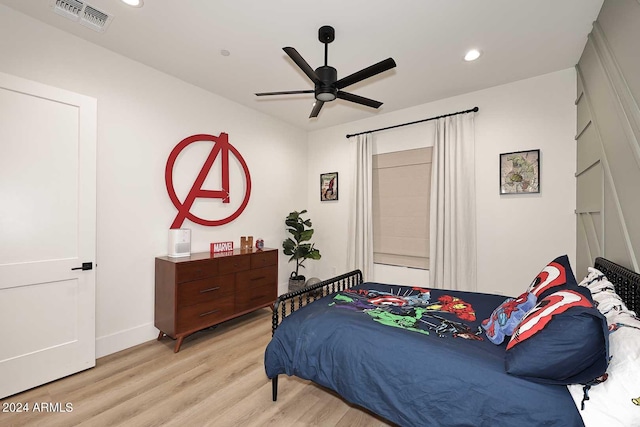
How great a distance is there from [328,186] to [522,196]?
2.77 metres

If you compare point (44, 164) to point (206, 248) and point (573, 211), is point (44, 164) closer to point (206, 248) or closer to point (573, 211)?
point (206, 248)

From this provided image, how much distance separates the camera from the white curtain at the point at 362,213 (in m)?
4.24

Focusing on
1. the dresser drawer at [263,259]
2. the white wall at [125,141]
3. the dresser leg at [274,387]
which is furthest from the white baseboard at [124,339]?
the dresser leg at [274,387]

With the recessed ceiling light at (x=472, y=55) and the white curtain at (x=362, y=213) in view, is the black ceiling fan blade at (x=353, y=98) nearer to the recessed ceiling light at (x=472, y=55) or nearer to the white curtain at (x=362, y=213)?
the recessed ceiling light at (x=472, y=55)

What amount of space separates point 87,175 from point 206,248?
1492 millimetres

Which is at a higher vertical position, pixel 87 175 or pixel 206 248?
pixel 87 175

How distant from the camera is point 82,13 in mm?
2229

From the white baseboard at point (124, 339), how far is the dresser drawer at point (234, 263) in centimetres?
99

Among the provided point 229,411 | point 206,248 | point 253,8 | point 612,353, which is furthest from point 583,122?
point 206,248

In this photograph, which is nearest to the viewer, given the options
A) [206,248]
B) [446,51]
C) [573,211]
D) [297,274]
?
[446,51]

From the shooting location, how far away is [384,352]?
1553mm

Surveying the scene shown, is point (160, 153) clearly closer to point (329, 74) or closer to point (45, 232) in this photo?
point (45, 232)

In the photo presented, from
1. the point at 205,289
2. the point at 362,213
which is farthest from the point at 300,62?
the point at 362,213

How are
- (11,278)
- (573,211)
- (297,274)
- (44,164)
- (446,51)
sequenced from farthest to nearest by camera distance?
(297,274) → (573,211) → (446,51) → (44,164) → (11,278)
